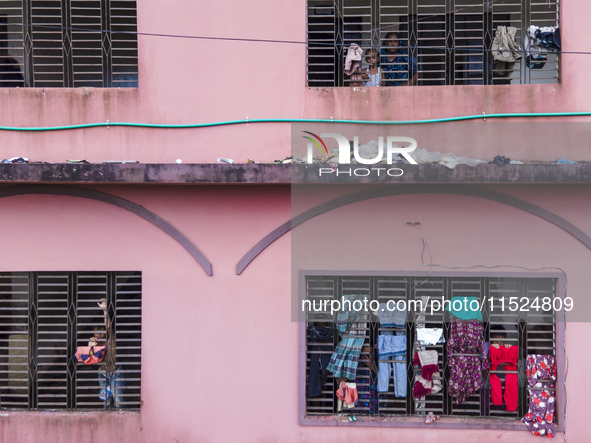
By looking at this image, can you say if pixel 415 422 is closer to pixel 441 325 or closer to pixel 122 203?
pixel 441 325

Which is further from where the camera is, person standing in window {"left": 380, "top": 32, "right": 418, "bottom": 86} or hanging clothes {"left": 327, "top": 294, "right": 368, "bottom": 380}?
person standing in window {"left": 380, "top": 32, "right": 418, "bottom": 86}

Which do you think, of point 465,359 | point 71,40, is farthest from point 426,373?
point 71,40

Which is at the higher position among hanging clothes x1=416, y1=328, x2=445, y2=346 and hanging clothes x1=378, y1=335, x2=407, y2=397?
hanging clothes x1=416, y1=328, x2=445, y2=346

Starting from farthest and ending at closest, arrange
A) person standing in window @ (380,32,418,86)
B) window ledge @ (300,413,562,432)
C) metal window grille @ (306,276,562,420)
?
person standing in window @ (380,32,418,86), metal window grille @ (306,276,562,420), window ledge @ (300,413,562,432)

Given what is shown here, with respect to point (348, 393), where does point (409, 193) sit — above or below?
above

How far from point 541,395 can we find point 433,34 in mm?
4620

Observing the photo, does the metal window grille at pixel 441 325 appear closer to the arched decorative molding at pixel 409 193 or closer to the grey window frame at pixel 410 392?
the grey window frame at pixel 410 392

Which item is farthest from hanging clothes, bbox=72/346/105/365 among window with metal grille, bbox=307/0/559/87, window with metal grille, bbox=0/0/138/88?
window with metal grille, bbox=307/0/559/87

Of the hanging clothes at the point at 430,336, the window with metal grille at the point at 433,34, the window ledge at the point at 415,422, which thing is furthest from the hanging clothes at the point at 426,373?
the window with metal grille at the point at 433,34

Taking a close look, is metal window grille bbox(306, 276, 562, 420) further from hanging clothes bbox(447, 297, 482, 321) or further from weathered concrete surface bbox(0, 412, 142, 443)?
weathered concrete surface bbox(0, 412, 142, 443)

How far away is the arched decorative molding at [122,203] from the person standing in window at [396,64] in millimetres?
3214

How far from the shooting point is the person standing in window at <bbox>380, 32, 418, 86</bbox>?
6.11 meters

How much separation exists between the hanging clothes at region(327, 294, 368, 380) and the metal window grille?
0.29 ft

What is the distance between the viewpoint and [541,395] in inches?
226
